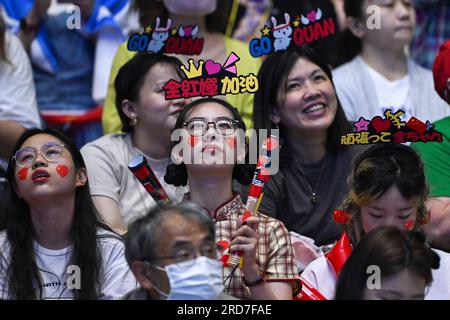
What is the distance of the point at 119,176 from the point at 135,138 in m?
0.23

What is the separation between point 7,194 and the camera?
15.1ft

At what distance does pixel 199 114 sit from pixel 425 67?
2.20 meters

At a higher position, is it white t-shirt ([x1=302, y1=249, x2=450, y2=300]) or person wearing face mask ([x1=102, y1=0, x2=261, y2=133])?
person wearing face mask ([x1=102, y1=0, x2=261, y2=133])

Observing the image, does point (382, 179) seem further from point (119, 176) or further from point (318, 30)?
point (119, 176)

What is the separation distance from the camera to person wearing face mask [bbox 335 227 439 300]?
385 centimetres

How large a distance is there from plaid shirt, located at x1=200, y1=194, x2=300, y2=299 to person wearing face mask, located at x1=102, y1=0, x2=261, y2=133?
3.03 feet

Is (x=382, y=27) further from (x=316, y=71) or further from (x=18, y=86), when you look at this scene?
(x=18, y=86)

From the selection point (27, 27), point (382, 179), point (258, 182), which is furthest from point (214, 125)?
point (27, 27)

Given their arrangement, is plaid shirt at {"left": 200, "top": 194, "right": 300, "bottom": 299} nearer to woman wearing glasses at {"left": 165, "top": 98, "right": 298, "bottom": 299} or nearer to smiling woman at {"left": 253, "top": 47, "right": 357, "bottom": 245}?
woman wearing glasses at {"left": 165, "top": 98, "right": 298, "bottom": 299}

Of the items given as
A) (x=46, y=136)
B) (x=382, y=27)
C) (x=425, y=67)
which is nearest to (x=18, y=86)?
(x=46, y=136)

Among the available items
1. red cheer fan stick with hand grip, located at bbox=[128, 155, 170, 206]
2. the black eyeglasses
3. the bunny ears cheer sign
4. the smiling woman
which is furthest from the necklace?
the black eyeglasses

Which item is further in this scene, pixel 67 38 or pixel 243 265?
pixel 67 38

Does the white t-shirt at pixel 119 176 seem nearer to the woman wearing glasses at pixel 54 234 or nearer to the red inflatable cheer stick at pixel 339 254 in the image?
the woman wearing glasses at pixel 54 234

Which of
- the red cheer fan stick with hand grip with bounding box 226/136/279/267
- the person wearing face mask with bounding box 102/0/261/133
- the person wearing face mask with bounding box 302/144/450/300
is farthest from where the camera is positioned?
the person wearing face mask with bounding box 102/0/261/133
